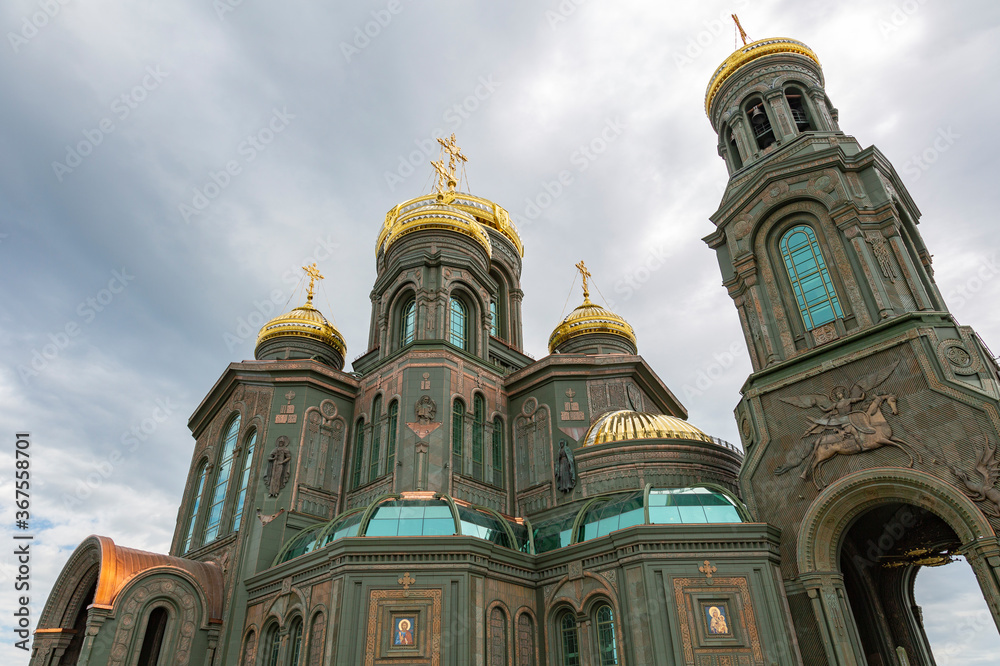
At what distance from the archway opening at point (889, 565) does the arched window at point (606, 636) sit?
6750 millimetres

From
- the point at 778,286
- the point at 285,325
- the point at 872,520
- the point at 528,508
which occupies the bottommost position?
the point at 872,520

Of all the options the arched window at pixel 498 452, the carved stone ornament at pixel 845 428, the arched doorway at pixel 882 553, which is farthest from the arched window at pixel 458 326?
the arched doorway at pixel 882 553

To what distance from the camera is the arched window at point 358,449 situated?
22859 mm

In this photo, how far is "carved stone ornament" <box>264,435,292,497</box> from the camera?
21.6 m

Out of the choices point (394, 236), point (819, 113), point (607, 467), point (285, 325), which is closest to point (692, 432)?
point (607, 467)

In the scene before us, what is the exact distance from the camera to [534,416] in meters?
23.7

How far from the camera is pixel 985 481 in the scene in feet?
45.8

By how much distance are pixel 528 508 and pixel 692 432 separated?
610 centimetres

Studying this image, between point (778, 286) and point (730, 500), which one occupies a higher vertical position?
point (778, 286)

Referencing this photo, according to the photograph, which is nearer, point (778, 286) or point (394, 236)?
point (778, 286)

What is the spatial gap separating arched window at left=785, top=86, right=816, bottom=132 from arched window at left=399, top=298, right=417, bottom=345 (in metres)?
15.9

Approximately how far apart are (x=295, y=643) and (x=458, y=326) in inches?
519

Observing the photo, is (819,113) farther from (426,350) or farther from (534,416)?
(426,350)

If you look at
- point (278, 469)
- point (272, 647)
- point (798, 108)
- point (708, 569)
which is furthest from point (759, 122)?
point (272, 647)
